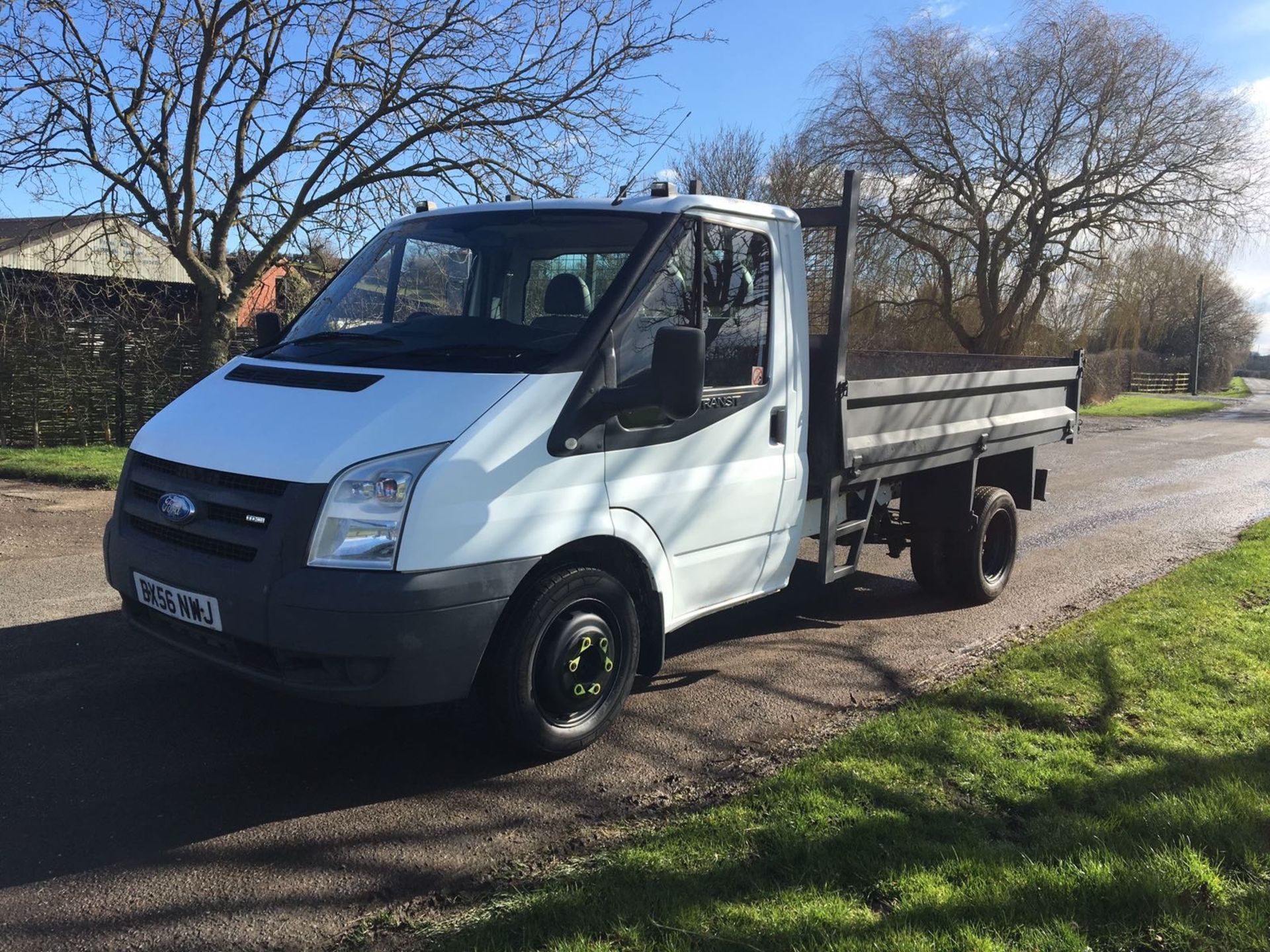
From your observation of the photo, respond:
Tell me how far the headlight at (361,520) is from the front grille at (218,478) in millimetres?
213

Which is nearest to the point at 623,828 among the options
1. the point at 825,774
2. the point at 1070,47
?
the point at 825,774

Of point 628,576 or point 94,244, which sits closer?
point 628,576

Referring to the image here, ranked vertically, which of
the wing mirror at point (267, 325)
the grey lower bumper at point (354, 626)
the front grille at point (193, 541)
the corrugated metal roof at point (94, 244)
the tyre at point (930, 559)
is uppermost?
the corrugated metal roof at point (94, 244)

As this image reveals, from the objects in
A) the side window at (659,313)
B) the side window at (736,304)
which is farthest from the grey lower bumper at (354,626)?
the side window at (736,304)

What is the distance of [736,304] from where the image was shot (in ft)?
14.9

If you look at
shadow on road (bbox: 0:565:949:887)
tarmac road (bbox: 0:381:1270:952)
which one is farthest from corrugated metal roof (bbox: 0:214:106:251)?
shadow on road (bbox: 0:565:949:887)

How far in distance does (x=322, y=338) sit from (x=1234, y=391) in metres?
64.0

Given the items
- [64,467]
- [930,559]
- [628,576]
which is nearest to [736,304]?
[628,576]

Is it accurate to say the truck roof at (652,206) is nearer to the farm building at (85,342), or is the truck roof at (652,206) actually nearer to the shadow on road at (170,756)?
the shadow on road at (170,756)

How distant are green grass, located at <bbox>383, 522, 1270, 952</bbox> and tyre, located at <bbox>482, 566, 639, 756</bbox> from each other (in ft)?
2.20

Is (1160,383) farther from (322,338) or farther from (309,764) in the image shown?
(309,764)

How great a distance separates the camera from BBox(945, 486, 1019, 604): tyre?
6445 mm

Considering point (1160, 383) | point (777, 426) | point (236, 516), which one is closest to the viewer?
point (236, 516)

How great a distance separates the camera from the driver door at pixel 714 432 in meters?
4.03
